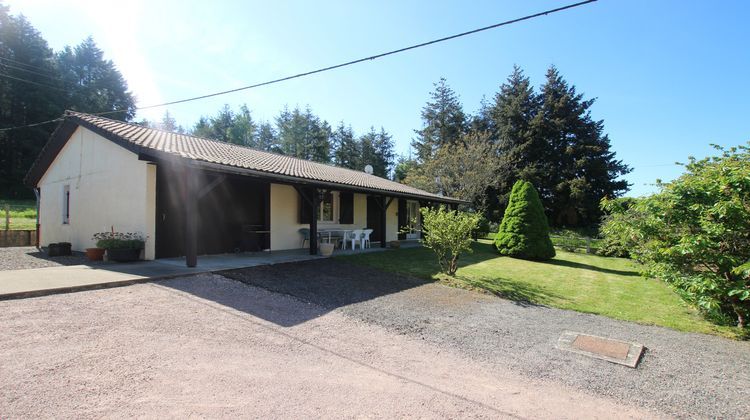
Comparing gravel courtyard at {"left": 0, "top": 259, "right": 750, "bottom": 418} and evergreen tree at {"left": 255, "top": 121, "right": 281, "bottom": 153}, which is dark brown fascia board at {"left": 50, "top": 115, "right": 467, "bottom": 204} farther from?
evergreen tree at {"left": 255, "top": 121, "right": 281, "bottom": 153}

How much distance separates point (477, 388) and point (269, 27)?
7.93 m

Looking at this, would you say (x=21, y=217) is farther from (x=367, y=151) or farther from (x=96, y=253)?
(x=367, y=151)

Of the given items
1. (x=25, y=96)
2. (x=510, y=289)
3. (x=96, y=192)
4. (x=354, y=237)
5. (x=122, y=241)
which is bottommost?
(x=510, y=289)

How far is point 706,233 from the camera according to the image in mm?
5613

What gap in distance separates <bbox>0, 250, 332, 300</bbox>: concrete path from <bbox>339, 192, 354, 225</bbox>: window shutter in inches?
169

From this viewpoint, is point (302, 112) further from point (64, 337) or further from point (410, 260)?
point (64, 337)

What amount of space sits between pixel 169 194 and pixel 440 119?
36069 mm

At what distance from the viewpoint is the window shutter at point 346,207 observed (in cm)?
1334

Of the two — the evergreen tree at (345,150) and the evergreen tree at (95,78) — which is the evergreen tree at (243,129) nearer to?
the evergreen tree at (345,150)

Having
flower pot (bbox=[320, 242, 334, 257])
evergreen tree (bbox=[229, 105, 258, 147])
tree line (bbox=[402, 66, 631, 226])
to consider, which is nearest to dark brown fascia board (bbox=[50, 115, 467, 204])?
flower pot (bbox=[320, 242, 334, 257])

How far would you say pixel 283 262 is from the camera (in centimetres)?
870

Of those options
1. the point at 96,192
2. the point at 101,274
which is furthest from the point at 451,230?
the point at 96,192

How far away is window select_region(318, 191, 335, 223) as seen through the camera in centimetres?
1262

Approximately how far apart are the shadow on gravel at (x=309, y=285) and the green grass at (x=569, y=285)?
3.64ft
